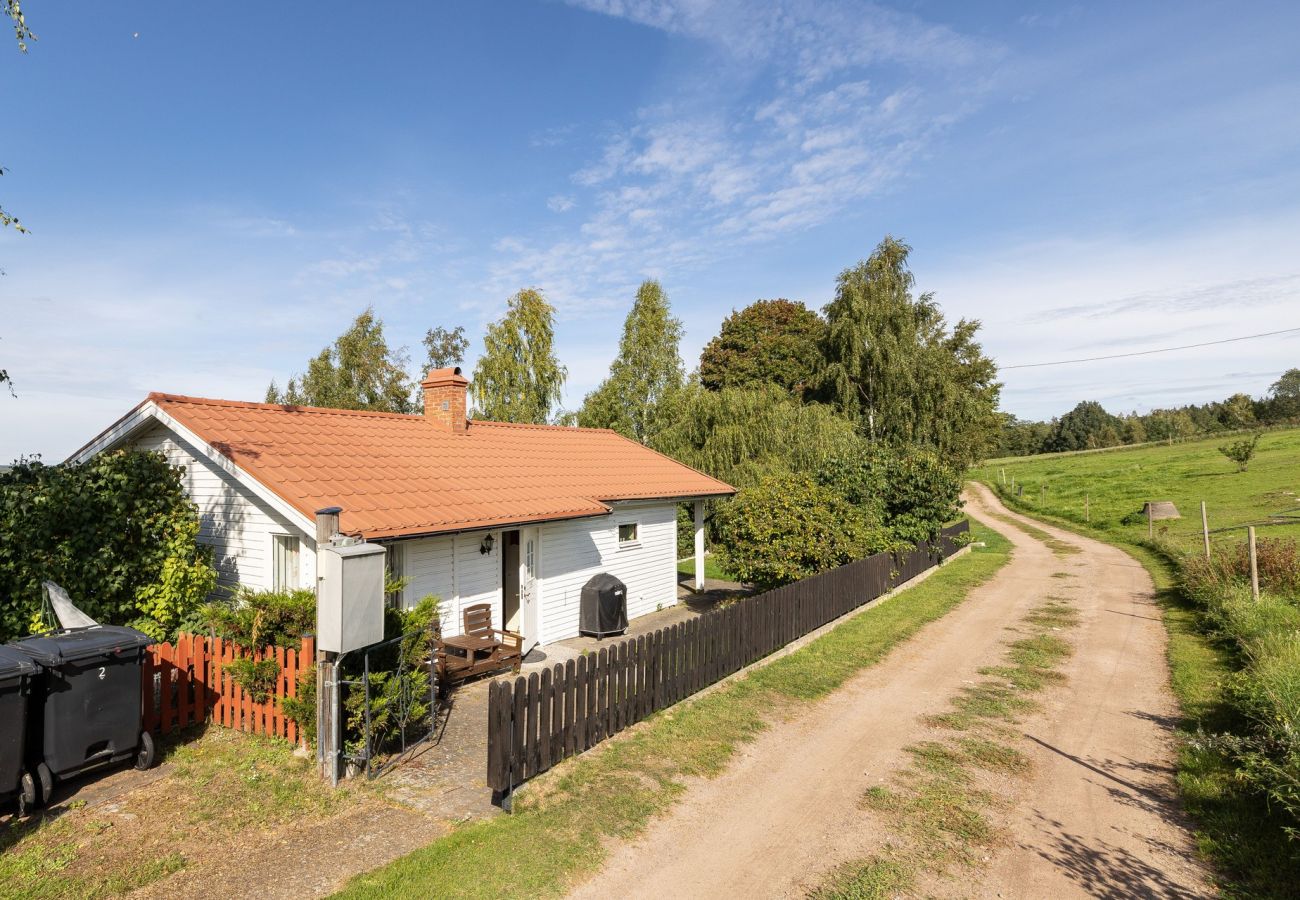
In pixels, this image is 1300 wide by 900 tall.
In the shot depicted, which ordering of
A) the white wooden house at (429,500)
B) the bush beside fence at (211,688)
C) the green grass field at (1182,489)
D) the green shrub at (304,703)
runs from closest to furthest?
the green shrub at (304,703), the bush beside fence at (211,688), the white wooden house at (429,500), the green grass field at (1182,489)

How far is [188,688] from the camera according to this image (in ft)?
26.2

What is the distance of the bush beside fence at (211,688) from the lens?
749cm

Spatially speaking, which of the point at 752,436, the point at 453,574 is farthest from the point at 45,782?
the point at 752,436

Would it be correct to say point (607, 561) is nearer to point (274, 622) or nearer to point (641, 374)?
point (274, 622)

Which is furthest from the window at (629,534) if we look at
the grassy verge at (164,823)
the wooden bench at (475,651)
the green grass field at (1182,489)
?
the green grass field at (1182,489)

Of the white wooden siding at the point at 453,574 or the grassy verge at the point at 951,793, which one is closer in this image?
the grassy verge at the point at 951,793

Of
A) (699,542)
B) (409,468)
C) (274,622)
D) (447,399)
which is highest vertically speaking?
(447,399)

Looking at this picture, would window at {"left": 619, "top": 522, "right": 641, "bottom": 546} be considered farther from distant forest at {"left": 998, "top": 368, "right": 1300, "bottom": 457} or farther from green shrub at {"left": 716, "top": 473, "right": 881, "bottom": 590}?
distant forest at {"left": 998, "top": 368, "right": 1300, "bottom": 457}

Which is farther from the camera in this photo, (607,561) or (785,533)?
(607,561)

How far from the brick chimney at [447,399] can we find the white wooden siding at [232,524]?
5.05m

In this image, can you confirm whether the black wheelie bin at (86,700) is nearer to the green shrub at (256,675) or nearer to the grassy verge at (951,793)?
the green shrub at (256,675)

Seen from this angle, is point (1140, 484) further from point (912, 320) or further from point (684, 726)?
point (684, 726)

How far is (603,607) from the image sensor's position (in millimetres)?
13234

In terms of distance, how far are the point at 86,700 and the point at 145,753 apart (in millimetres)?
963
